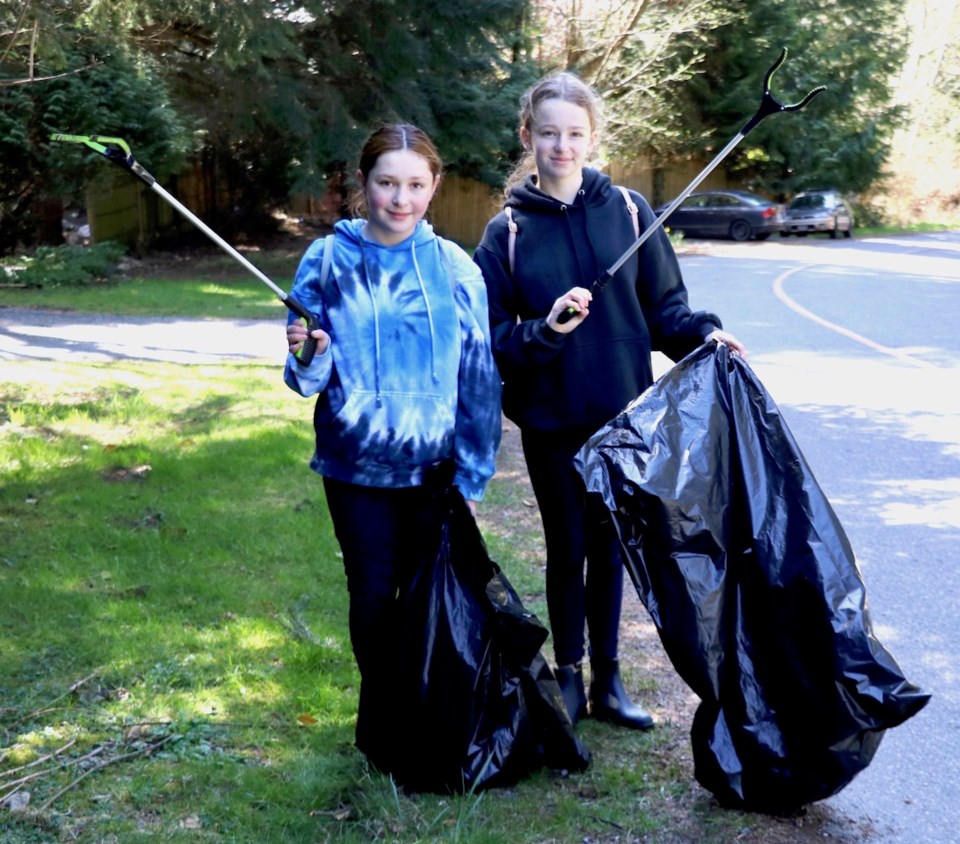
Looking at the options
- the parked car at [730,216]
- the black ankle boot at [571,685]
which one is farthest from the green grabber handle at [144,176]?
the parked car at [730,216]

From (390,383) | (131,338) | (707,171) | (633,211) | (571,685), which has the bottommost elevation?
(131,338)

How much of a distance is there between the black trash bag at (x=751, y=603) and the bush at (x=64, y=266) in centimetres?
1674

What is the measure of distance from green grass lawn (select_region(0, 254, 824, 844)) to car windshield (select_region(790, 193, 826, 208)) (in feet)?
88.4

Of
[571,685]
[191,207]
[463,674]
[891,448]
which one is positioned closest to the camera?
[463,674]

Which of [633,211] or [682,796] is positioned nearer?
[682,796]

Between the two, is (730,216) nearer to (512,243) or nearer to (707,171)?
(512,243)

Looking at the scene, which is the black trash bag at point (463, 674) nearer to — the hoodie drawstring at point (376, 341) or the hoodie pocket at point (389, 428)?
the hoodie pocket at point (389, 428)

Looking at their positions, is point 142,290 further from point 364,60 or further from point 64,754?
point 64,754

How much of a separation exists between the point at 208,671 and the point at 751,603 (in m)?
2.09

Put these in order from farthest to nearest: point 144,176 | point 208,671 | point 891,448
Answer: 1. point 891,448
2. point 208,671
3. point 144,176

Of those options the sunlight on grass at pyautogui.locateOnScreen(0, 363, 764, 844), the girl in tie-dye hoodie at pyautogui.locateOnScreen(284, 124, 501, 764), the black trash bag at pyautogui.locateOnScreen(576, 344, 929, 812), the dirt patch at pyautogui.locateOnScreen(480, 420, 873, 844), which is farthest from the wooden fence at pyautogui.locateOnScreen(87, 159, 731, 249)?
the black trash bag at pyautogui.locateOnScreen(576, 344, 929, 812)

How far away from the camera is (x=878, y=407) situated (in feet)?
30.5

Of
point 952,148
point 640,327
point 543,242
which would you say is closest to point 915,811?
point 640,327

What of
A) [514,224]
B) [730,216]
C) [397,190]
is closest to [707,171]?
[514,224]
